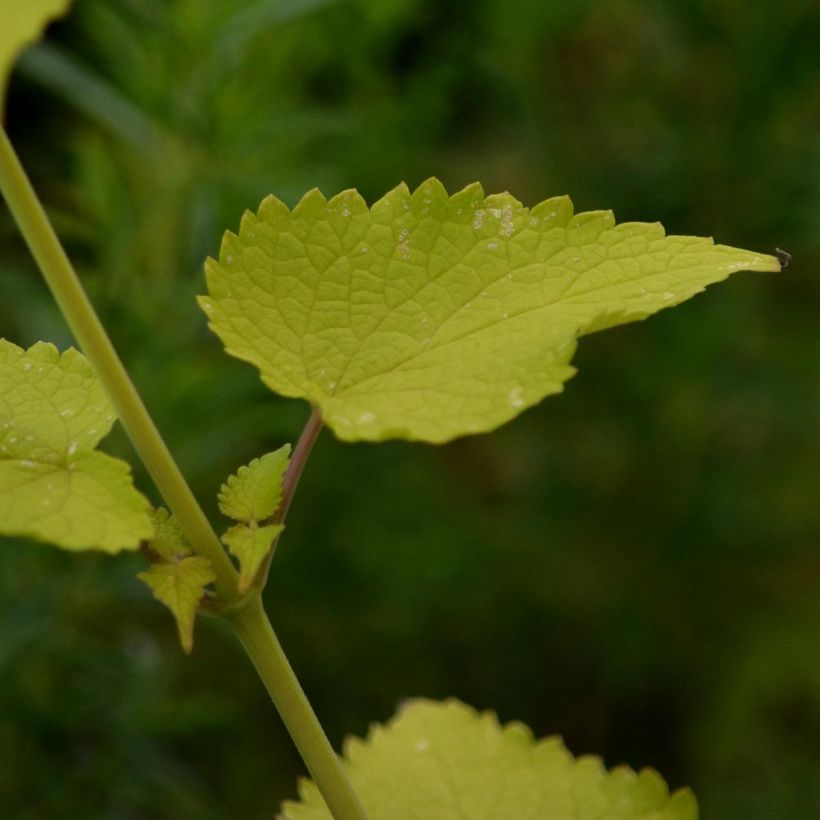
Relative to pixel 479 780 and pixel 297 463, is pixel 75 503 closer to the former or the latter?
pixel 297 463

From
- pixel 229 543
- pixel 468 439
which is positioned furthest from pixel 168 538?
pixel 468 439

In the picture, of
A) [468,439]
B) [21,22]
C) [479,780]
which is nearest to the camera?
[21,22]

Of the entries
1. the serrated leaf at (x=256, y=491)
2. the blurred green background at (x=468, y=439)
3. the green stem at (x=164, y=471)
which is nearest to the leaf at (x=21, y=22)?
the green stem at (x=164, y=471)

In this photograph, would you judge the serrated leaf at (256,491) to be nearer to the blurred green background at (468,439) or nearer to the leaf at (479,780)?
the leaf at (479,780)

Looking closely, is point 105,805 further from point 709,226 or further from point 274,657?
point 709,226

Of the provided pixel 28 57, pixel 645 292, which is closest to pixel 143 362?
pixel 28 57

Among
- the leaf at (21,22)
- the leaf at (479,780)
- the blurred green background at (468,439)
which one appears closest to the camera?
the leaf at (21,22)
